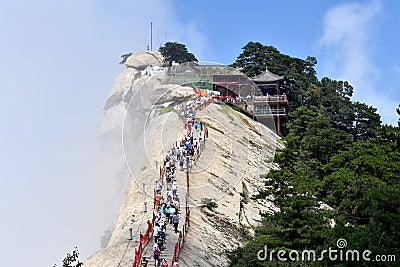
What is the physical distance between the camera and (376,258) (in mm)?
11898

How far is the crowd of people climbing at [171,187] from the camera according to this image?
17922 mm

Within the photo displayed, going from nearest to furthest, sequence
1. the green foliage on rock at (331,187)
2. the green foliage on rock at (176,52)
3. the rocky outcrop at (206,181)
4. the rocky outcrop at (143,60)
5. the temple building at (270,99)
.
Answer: the green foliage on rock at (331,187)
the rocky outcrop at (206,181)
the temple building at (270,99)
the green foliage on rock at (176,52)
the rocky outcrop at (143,60)

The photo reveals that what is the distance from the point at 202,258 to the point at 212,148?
33.0 feet

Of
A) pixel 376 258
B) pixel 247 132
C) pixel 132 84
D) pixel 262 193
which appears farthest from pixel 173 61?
pixel 376 258

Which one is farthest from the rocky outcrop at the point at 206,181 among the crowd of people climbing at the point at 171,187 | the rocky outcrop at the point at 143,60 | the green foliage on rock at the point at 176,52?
the rocky outcrop at the point at 143,60

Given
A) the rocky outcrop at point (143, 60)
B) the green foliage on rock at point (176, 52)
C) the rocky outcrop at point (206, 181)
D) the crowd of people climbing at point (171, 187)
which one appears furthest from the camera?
the rocky outcrop at point (143, 60)

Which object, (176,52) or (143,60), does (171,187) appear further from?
(143,60)

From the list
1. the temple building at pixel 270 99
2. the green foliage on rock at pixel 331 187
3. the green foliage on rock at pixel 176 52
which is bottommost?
the green foliage on rock at pixel 331 187

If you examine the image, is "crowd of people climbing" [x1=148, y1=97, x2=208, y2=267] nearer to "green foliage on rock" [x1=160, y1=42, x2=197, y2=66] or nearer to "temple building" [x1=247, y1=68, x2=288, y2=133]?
"temple building" [x1=247, y1=68, x2=288, y2=133]

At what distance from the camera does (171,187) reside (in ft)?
76.3

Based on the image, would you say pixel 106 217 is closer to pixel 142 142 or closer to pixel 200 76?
pixel 200 76

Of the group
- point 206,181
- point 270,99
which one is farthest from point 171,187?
point 270,99

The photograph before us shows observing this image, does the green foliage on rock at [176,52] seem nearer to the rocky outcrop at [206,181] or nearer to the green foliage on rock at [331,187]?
the green foliage on rock at [331,187]

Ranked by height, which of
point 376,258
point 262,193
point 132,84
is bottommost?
point 376,258
